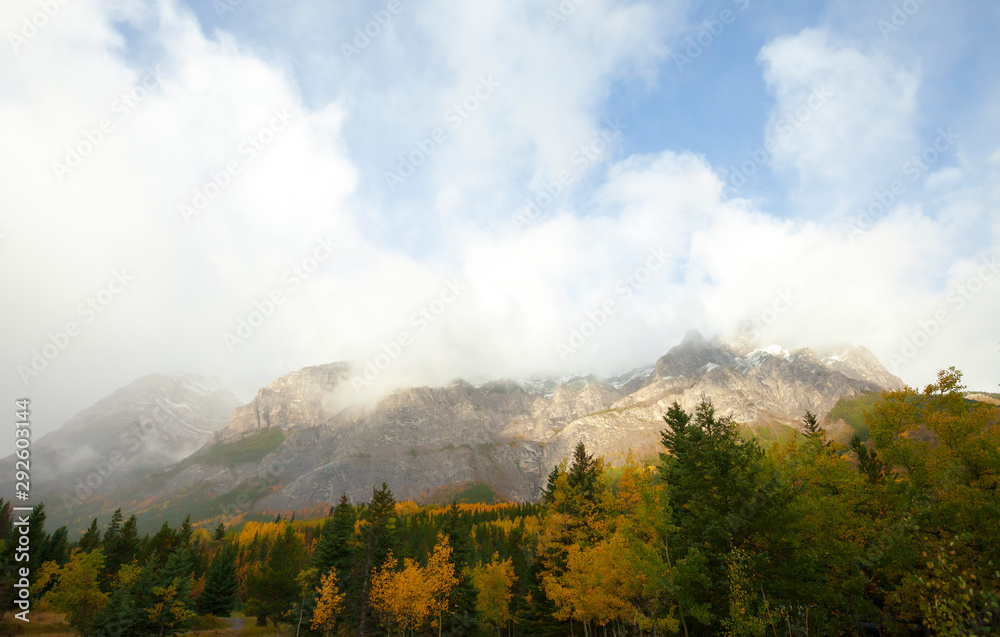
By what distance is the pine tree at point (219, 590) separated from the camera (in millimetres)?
59500

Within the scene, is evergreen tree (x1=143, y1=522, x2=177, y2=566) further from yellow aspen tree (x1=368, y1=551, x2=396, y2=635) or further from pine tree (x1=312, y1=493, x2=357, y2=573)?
yellow aspen tree (x1=368, y1=551, x2=396, y2=635)

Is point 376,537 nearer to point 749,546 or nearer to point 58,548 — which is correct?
point 749,546

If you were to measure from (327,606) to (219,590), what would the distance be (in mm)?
31314

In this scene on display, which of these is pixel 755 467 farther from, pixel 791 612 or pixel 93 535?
pixel 93 535

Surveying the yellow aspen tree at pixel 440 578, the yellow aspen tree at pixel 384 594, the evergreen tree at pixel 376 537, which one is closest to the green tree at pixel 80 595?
the evergreen tree at pixel 376 537

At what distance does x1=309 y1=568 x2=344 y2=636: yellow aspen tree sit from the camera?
41.2 metres

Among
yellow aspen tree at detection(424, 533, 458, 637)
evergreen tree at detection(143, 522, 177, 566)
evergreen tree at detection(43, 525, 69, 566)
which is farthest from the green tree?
yellow aspen tree at detection(424, 533, 458, 637)

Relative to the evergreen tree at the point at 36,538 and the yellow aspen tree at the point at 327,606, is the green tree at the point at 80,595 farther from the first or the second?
the yellow aspen tree at the point at 327,606

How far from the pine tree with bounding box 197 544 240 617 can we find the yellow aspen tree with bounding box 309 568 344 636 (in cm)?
2676

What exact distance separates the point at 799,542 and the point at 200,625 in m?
67.4

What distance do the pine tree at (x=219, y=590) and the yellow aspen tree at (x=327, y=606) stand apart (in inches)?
1054

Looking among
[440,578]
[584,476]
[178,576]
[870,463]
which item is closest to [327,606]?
[440,578]

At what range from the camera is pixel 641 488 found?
29.4m

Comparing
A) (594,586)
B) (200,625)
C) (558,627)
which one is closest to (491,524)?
(200,625)
